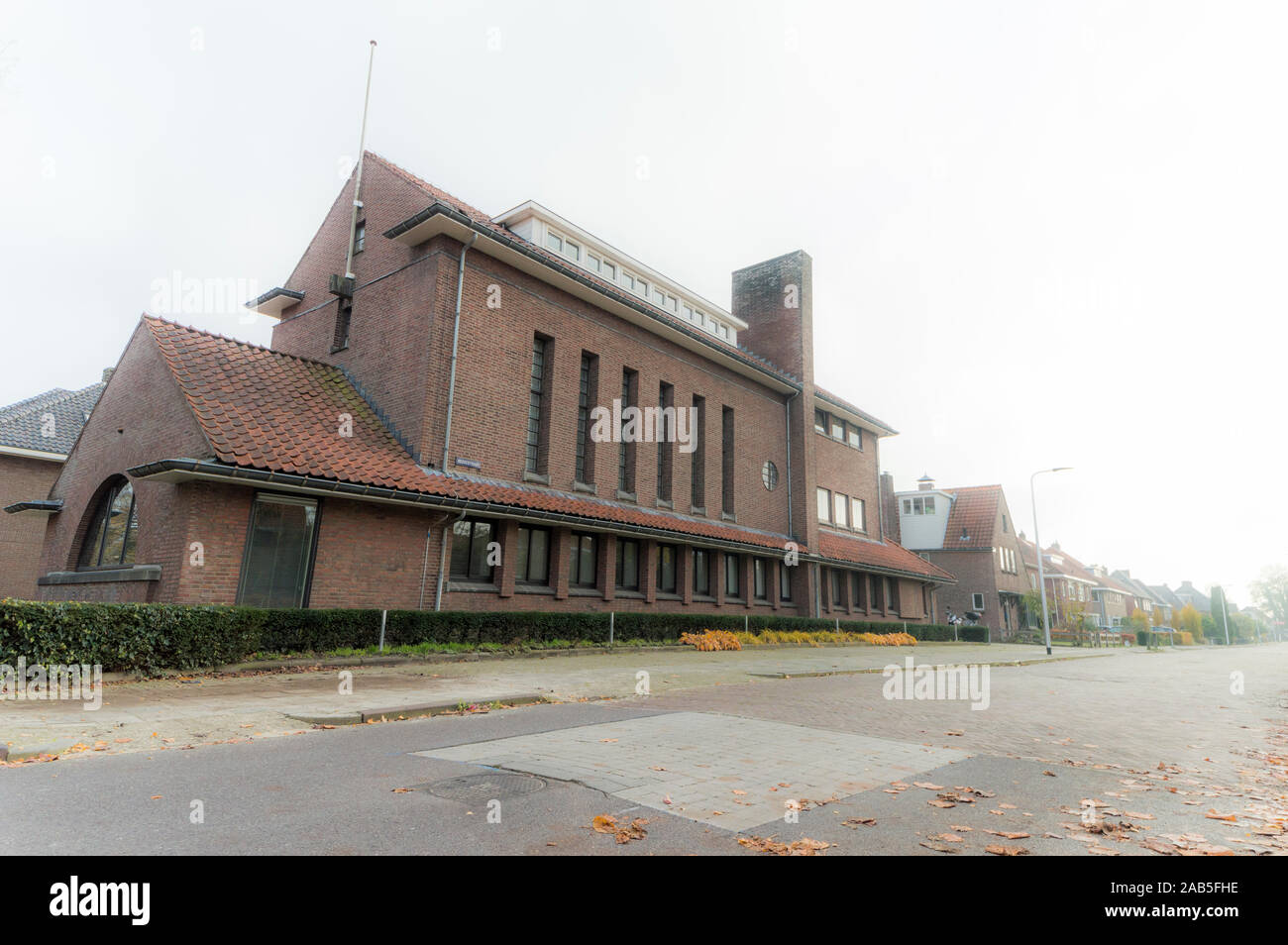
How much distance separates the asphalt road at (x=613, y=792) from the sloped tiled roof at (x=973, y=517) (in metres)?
44.0

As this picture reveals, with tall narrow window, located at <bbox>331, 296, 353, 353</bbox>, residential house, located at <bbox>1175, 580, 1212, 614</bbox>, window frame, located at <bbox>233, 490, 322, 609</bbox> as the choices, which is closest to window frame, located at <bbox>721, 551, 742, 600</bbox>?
tall narrow window, located at <bbox>331, 296, 353, 353</bbox>

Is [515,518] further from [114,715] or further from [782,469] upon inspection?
[782,469]

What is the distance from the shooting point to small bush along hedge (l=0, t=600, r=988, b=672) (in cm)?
934

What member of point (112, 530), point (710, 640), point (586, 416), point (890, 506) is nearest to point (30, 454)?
point (112, 530)

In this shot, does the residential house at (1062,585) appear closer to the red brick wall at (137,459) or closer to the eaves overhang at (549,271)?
the eaves overhang at (549,271)

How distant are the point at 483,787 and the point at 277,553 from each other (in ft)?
34.9

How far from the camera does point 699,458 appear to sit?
1040 inches

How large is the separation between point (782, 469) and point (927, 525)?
89.1 ft

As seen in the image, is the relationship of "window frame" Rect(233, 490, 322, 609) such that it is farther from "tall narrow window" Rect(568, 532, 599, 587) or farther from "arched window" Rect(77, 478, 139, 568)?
"tall narrow window" Rect(568, 532, 599, 587)

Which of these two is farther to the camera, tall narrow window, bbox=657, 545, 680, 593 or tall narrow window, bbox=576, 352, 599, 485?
tall narrow window, bbox=657, 545, 680, 593

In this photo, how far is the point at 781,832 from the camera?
401 centimetres

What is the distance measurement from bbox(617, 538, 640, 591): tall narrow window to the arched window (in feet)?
38.6

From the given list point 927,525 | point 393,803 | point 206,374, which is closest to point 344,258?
point 206,374

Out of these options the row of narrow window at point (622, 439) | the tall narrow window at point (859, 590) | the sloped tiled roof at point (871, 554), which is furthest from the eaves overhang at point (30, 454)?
the tall narrow window at point (859, 590)
